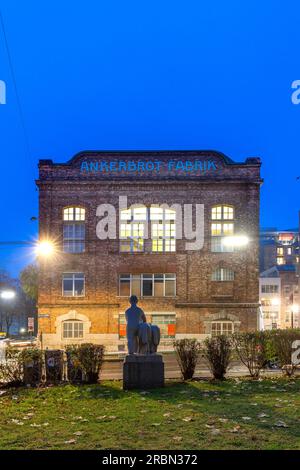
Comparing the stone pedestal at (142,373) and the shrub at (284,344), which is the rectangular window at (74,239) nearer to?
the shrub at (284,344)

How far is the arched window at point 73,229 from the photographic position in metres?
38.4

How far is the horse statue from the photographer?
14.9m

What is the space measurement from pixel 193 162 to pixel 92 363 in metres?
25.5

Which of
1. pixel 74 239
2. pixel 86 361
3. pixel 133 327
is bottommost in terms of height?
pixel 86 361

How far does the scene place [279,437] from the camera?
8227mm

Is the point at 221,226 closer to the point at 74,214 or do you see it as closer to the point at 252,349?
the point at 74,214

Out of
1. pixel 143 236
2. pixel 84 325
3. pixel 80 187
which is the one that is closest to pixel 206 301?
pixel 143 236

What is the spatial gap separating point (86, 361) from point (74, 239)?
923 inches

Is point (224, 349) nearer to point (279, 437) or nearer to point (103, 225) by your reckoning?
point (279, 437)

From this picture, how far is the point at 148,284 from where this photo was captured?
3844cm

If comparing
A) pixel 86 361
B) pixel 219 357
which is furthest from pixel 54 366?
pixel 219 357

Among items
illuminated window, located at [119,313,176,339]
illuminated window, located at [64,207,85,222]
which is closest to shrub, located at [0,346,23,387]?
illuminated window, located at [119,313,176,339]
